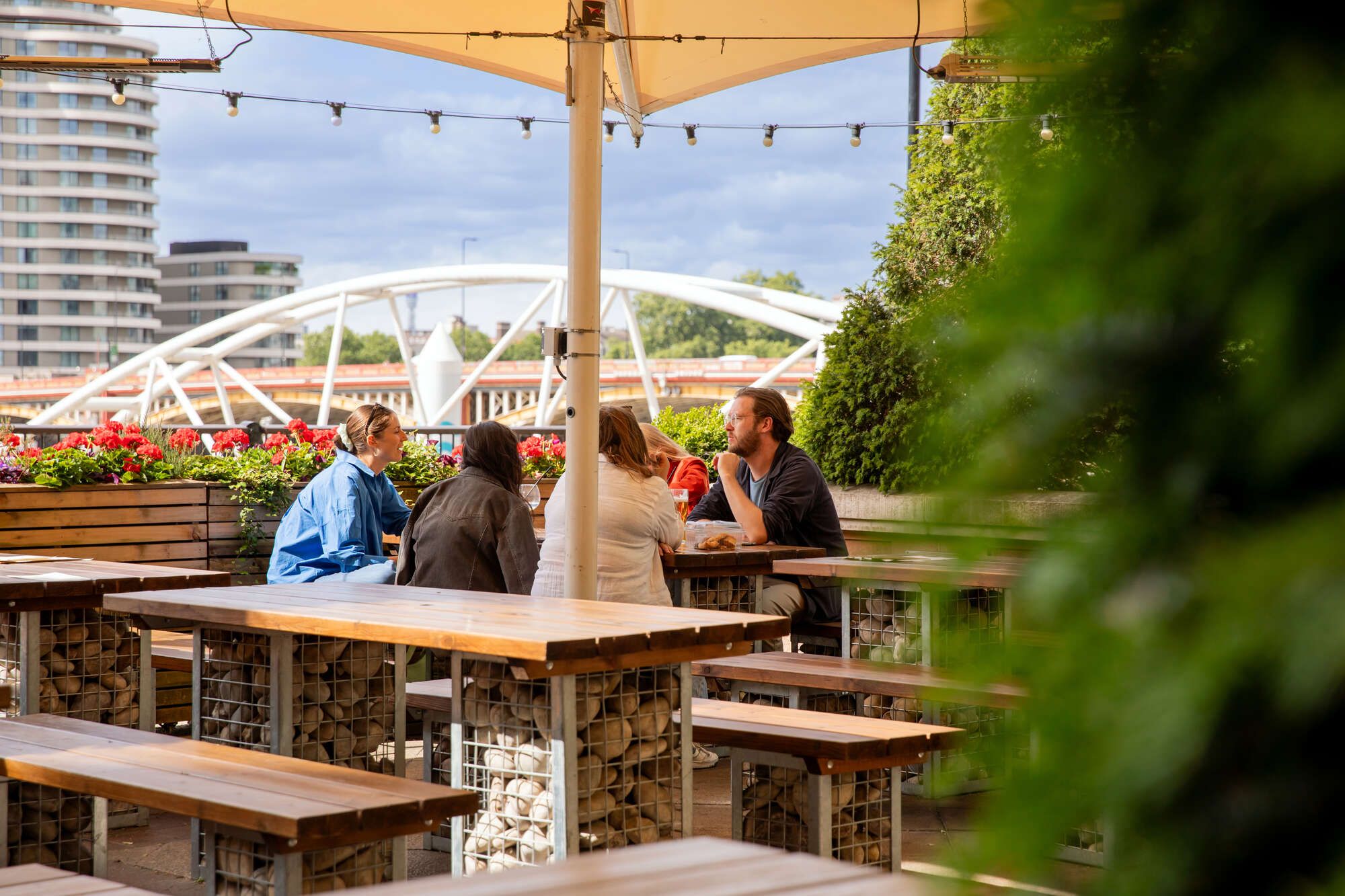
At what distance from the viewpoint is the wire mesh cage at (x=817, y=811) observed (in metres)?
3.69

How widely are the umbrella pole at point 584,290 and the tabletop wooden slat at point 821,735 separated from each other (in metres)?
0.90

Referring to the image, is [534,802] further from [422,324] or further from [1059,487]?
[422,324]

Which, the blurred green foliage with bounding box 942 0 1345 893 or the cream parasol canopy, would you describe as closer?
the blurred green foliage with bounding box 942 0 1345 893

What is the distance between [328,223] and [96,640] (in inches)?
5477

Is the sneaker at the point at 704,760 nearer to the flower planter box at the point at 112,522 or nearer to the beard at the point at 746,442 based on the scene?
the beard at the point at 746,442

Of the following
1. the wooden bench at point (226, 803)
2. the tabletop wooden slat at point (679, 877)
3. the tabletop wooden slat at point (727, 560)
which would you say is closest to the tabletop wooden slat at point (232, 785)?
the wooden bench at point (226, 803)

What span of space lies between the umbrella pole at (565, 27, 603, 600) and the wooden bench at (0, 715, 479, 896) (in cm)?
136

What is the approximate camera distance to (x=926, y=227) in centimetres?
981

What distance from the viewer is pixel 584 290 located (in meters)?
4.77

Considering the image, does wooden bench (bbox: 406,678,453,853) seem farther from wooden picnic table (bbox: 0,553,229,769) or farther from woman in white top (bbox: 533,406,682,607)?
wooden picnic table (bbox: 0,553,229,769)

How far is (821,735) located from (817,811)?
0.20m

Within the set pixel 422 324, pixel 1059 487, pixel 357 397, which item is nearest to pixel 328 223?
pixel 422 324

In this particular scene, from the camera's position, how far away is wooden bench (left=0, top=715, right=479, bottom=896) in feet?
9.29

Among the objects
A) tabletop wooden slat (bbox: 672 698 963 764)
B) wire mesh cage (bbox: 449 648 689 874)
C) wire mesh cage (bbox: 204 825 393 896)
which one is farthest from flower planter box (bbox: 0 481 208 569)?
tabletop wooden slat (bbox: 672 698 963 764)
